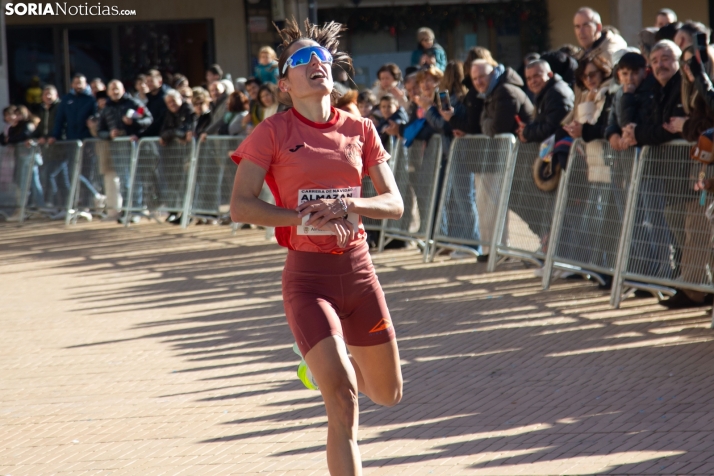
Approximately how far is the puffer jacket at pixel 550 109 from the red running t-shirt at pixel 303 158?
17.7ft

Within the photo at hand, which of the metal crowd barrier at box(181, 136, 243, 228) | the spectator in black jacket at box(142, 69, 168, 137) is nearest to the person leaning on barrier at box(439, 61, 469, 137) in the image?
the metal crowd barrier at box(181, 136, 243, 228)

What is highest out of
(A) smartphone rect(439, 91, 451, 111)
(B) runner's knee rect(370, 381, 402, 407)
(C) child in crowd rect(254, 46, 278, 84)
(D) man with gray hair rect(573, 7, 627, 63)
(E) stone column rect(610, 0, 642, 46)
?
(E) stone column rect(610, 0, 642, 46)

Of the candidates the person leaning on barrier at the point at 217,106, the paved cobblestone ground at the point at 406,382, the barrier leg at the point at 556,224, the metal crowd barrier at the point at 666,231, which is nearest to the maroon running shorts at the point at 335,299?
the paved cobblestone ground at the point at 406,382

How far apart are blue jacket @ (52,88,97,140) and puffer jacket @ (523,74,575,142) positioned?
Answer: 10.1 m

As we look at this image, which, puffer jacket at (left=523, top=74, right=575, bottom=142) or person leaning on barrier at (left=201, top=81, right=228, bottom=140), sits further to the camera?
person leaning on barrier at (left=201, top=81, right=228, bottom=140)

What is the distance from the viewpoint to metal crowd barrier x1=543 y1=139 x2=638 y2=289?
845 cm

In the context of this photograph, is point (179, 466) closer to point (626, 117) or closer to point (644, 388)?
point (644, 388)

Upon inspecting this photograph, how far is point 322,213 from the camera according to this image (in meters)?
4.09

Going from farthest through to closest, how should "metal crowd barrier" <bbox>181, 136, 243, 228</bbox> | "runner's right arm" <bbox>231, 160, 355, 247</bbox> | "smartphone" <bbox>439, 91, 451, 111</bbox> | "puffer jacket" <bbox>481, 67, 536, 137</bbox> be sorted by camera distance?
"metal crowd barrier" <bbox>181, 136, 243, 228</bbox>, "smartphone" <bbox>439, 91, 451, 111</bbox>, "puffer jacket" <bbox>481, 67, 536, 137</bbox>, "runner's right arm" <bbox>231, 160, 355, 247</bbox>

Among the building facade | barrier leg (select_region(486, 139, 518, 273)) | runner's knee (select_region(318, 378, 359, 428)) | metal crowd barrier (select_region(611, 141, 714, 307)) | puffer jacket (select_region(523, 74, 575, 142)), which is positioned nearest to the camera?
runner's knee (select_region(318, 378, 359, 428))

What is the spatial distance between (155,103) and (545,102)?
848 centimetres

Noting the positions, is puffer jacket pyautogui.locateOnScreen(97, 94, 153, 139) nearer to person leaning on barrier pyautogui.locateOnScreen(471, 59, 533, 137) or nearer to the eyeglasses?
person leaning on barrier pyautogui.locateOnScreen(471, 59, 533, 137)

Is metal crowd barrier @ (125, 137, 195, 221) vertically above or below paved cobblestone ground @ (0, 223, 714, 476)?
above

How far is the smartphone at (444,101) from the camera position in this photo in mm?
11148
